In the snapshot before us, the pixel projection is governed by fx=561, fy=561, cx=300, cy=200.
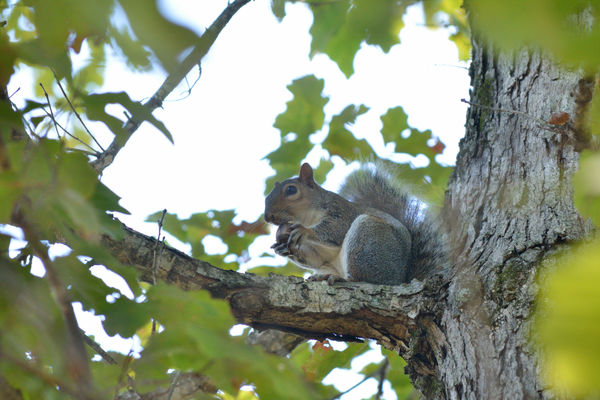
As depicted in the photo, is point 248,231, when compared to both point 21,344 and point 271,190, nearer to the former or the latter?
point 271,190

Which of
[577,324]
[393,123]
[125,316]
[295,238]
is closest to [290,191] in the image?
[295,238]

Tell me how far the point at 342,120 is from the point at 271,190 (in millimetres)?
806

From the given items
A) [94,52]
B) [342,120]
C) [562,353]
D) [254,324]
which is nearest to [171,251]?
[254,324]

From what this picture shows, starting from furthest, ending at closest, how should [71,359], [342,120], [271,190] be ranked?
[271,190], [342,120], [71,359]

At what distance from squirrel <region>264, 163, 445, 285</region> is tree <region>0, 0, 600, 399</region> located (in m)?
0.37

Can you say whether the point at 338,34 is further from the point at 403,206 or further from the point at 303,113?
the point at 403,206

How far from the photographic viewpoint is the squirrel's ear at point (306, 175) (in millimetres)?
4430

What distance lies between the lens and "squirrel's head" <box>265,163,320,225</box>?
4262 mm

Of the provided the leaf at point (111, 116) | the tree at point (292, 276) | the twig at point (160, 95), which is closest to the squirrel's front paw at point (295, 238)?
the tree at point (292, 276)

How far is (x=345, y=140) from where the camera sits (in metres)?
4.14

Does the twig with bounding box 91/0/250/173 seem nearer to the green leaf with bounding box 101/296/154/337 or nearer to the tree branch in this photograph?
the tree branch

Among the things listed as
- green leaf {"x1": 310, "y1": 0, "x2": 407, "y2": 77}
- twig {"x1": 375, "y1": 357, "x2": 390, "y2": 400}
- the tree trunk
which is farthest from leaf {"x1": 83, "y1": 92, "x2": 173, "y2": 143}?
twig {"x1": 375, "y1": 357, "x2": 390, "y2": 400}

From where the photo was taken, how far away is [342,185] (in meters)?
4.34

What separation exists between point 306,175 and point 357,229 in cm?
111
